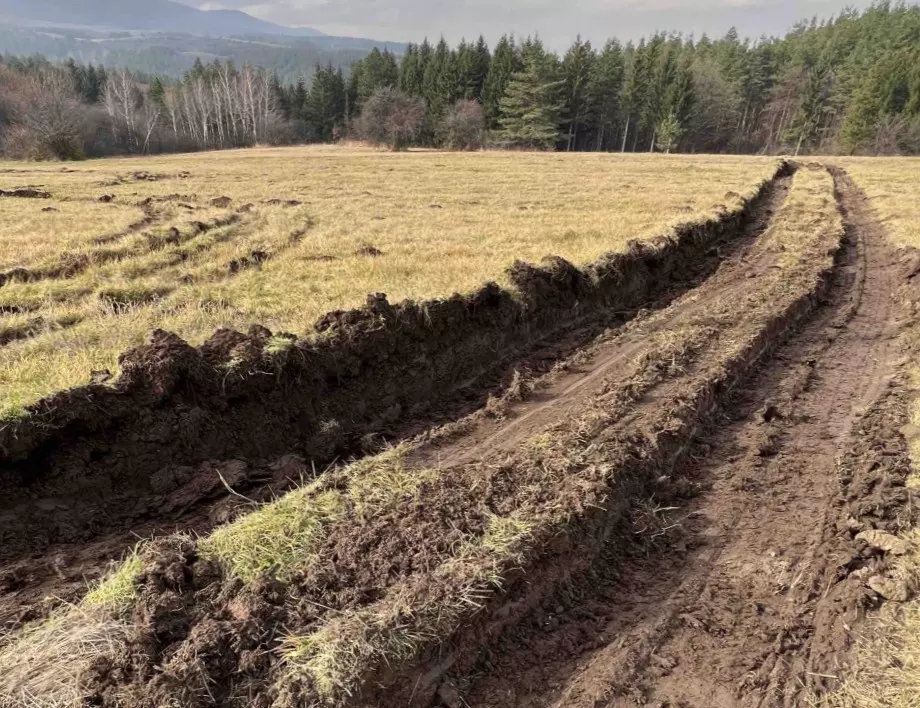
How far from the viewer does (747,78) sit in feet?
281

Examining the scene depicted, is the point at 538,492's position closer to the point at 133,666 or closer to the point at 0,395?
the point at 133,666

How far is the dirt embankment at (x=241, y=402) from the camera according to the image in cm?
470

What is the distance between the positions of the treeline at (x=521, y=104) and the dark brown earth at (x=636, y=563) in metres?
65.5

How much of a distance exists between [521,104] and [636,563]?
73.3 metres

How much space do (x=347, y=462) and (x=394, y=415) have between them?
1128 millimetres

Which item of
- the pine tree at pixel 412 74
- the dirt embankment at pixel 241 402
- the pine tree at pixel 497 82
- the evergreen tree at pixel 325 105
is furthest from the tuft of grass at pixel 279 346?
the evergreen tree at pixel 325 105

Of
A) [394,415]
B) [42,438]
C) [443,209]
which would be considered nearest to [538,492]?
[394,415]

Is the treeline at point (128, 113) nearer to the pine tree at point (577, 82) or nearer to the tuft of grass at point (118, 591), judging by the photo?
the pine tree at point (577, 82)

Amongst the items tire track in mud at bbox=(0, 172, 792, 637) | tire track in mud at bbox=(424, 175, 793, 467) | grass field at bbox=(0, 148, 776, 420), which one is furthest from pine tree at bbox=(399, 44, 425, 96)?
tire track in mud at bbox=(0, 172, 792, 637)

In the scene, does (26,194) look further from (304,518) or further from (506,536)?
(506,536)

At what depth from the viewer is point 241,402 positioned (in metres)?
5.88

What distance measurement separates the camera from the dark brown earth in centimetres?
325

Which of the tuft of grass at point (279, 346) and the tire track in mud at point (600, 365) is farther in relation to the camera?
the tuft of grass at point (279, 346)

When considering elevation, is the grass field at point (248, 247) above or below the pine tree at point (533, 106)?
Answer: below
